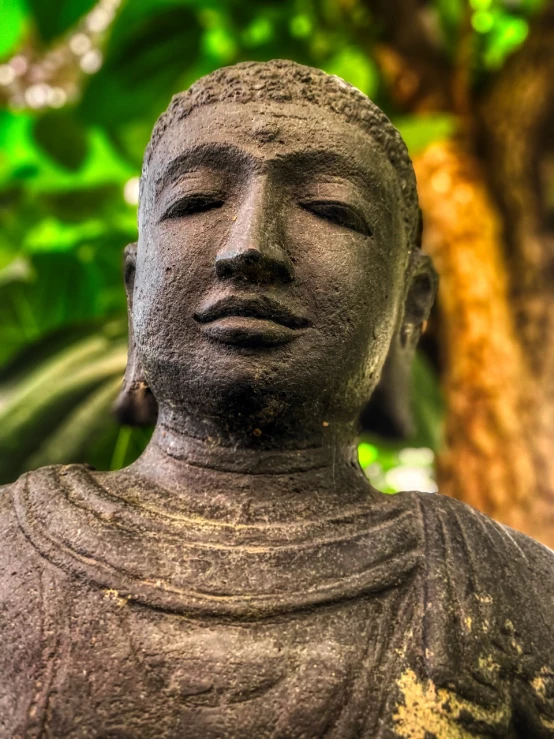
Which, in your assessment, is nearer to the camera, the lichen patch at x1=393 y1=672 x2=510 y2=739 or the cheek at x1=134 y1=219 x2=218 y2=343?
the lichen patch at x1=393 y1=672 x2=510 y2=739

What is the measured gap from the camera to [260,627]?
2.95ft

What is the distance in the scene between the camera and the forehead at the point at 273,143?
1104 millimetres

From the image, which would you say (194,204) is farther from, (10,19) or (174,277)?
(10,19)

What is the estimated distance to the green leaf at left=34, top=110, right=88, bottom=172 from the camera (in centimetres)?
256

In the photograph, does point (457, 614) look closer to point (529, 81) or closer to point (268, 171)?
point (268, 171)

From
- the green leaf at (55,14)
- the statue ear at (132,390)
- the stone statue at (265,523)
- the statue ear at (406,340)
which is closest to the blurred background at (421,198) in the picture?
the green leaf at (55,14)

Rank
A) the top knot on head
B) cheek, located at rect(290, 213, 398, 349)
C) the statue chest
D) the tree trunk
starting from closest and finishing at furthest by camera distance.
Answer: the statue chest
cheek, located at rect(290, 213, 398, 349)
the top knot on head
the tree trunk

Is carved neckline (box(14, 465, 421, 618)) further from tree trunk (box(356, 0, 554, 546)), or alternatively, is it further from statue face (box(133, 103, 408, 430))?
tree trunk (box(356, 0, 554, 546))

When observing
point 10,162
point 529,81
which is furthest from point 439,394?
point 10,162

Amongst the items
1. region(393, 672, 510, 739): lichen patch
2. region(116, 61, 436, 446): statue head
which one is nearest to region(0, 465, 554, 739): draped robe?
region(393, 672, 510, 739): lichen patch

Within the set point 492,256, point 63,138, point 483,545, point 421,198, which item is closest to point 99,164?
point 63,138

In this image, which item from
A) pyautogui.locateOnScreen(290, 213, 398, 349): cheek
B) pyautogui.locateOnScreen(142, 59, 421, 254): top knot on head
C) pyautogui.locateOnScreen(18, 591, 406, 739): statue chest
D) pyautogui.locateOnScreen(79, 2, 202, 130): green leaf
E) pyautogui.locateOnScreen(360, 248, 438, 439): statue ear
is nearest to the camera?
pyautogui.locateOnScreen(18, 591, 406, 739): statue chest

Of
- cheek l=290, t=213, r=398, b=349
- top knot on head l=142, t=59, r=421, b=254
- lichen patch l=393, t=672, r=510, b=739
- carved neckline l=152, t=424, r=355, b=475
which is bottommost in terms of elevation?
lichen patch l=393, t=672, r=510, b=739

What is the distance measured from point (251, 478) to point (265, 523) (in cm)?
8
